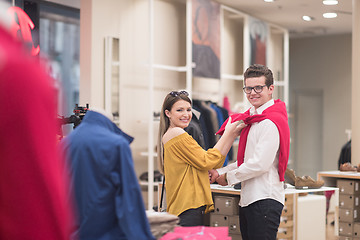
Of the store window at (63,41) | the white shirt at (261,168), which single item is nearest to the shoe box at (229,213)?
the white shirt at (261,168)

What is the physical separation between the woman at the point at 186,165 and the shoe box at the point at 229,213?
105 cm

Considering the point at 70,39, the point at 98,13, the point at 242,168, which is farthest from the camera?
the point at 70,39

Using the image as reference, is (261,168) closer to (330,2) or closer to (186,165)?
(186,165)

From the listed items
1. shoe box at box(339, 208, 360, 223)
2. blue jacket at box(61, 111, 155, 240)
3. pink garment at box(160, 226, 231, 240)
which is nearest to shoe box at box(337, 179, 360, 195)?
shoe box at box(339, 208, 360, 223)

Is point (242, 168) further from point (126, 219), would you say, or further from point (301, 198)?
point (301, 198)

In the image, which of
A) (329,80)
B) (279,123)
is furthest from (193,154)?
(329,80)

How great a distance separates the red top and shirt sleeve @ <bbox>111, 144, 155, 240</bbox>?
73 cm

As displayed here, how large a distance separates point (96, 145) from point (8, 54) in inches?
37.3

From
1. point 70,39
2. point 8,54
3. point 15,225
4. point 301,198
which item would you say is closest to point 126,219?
point 15,225

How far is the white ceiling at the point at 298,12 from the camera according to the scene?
8.08 m

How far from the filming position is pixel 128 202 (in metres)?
1.76

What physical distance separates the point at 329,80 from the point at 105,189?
10294 mm

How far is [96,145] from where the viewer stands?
1841 millimetres

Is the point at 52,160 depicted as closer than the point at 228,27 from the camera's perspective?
Yes
